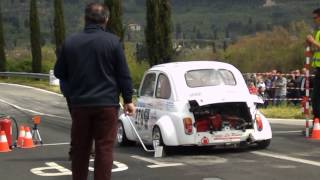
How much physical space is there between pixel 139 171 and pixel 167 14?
2626cm

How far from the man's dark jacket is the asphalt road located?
8.19ft

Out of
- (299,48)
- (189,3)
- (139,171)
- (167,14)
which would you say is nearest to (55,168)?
(139,171)

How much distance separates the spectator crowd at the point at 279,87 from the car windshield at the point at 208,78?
11962mm

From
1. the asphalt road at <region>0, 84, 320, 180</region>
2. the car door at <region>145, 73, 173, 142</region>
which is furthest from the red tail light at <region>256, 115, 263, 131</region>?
the car door at <region>145, 73, 173, 142</region>

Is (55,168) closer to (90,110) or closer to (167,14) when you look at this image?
(90,110)

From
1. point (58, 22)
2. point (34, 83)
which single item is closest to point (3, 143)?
point (34, 83)

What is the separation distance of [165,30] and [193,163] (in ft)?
84.1

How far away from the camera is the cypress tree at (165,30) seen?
116 ft

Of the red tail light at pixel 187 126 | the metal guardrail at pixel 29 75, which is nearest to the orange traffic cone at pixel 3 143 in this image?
the red tail light at pixel 187 126

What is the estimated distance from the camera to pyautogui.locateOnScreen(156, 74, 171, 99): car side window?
1195cm

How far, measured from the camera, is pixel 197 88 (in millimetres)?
11695

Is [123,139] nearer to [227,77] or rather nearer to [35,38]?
[227,77]

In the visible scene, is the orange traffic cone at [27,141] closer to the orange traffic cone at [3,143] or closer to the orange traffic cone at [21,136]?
the orange traffic cone at [21,136]

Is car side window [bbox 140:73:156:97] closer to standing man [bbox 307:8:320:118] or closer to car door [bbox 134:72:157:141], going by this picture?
car door [bbox 134:72:157:141]
